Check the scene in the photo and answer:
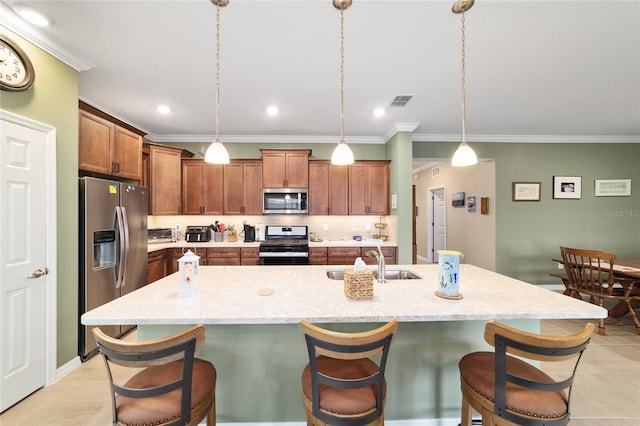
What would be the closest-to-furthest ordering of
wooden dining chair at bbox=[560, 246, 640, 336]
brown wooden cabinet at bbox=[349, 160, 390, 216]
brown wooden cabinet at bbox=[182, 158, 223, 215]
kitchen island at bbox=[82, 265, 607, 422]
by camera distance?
kitchen island at bbox=[82, 265, 607, 422]
wooden dining chair at bbox=[560, 246, 640, 336]
brown wooden cabinet at bbox=[182, 158, 223, 215]
brown wooden cabinet at bbox=[349, 160, 390, 216]

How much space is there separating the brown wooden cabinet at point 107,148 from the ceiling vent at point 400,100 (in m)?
3.36

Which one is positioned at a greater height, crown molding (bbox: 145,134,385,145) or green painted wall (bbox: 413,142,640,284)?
crown molding (bbox: 145,134,385,145)

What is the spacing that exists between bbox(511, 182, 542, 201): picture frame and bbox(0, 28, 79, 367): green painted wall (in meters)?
6.41

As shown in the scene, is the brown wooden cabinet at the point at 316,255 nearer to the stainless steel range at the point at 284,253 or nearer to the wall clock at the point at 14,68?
the stainless steel range at the point at 284,253

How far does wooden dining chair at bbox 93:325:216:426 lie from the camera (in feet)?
3.40

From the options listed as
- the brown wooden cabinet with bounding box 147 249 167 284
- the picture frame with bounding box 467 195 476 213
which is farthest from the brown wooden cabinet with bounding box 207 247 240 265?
the picture frame with bounding box 467 195 476 213

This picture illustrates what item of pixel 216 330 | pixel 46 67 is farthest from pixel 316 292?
pixel 46 67

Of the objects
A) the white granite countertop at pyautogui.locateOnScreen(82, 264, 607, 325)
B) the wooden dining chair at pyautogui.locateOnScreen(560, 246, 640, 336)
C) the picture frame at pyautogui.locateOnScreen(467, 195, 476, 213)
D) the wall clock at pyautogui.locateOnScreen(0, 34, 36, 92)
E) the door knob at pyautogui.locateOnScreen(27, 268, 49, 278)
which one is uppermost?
the wall clock at pyautogui.locateOnScreen(0, 34, 36, 92)

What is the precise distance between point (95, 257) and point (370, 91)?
342cm

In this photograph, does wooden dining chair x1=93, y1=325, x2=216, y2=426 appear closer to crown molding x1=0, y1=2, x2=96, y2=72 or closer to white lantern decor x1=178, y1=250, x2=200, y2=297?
white lantern decor x1=178, y1=250, x2=200, y2=297

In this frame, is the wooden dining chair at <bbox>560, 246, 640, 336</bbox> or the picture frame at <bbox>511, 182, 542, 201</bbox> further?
the picture frame at <bbox>511, 182, 542, 201</bbox>

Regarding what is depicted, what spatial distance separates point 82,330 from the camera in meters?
2.52

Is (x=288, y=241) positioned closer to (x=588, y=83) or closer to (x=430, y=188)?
(x=588, y=83)

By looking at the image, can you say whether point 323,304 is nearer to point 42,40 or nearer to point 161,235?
point 42,40
